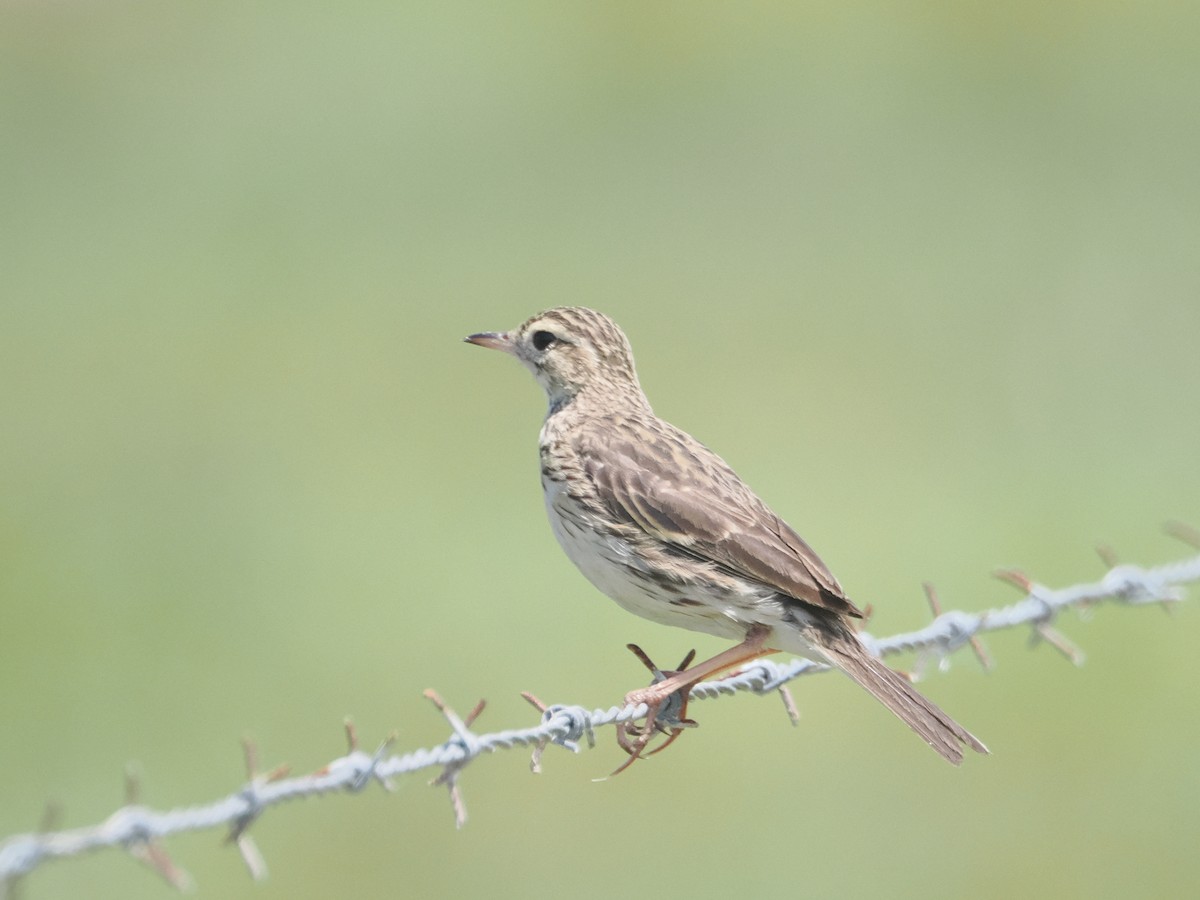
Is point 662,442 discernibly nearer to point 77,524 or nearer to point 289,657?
point 289,657

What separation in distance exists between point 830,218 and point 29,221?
1013 cm

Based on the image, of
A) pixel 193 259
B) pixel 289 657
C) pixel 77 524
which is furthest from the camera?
pixel 193 259

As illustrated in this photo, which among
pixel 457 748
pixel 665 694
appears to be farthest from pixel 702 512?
pixel 457 748

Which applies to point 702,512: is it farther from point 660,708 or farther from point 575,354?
point 575,354

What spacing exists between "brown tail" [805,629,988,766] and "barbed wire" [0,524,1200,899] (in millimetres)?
147

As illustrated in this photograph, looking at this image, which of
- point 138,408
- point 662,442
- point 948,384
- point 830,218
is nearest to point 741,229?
point 830,218

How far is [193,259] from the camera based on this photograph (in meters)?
23.5

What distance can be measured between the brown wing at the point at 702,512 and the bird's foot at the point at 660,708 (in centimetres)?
45

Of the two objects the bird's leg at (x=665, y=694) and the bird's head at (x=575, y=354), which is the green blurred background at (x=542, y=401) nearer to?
the bird's head at (x=575, y=354)

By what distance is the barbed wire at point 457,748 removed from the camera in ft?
14.4

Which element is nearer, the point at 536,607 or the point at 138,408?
the point at 536,607

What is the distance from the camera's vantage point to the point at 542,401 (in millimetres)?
20453

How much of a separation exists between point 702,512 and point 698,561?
197 mm

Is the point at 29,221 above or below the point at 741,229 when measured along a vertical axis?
above
